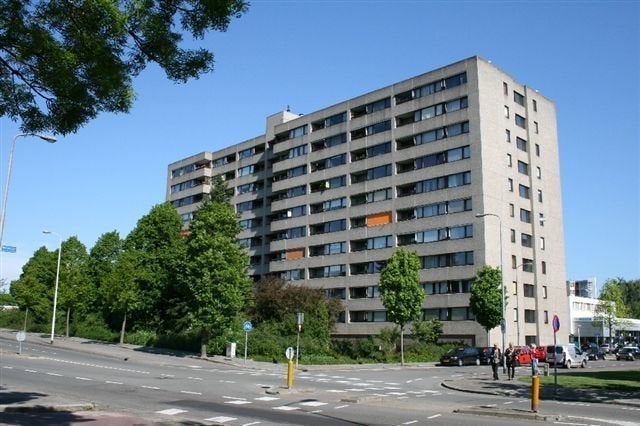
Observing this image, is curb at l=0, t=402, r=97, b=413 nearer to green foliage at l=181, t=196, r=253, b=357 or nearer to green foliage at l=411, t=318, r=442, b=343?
green foliage at l=181, t=196, r=253, b=357

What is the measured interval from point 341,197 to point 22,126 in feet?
225

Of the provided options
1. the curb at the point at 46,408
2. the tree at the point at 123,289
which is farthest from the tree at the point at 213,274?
the curb at the point at 46,408

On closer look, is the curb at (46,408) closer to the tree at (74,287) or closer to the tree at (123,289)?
the tree at (123,289)

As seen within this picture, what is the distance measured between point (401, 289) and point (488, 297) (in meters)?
8.11

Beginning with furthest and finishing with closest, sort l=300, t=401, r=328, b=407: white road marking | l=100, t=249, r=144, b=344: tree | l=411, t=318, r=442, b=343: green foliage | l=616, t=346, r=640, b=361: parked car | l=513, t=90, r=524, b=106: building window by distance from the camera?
l=513, t=90, r=524, b=106: building window → l=616, t=346, r=640, b=361: parked car → l=411, t=318, r=442, b=343: green foliage → l=100, t=249, r=144, b=344: tree → l=300, t=401, r=328, b=407: white road marking

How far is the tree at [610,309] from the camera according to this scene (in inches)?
3344

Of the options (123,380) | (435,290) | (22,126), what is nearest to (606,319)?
(435,290)

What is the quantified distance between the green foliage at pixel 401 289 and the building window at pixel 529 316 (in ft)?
69.4

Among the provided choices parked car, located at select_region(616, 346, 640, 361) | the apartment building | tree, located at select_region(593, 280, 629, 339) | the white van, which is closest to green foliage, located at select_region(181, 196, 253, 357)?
the white van

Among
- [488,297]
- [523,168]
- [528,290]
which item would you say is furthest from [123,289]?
[523,168]

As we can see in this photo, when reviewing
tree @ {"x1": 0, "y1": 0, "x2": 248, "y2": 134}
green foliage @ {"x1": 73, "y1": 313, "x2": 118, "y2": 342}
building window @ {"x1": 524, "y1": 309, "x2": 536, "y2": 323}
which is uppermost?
tree @ {"x1": 0, "y1": 0, "x2": 248, "y2": 134}

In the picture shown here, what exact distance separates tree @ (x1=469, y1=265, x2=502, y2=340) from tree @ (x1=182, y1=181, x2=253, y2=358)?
20.6m

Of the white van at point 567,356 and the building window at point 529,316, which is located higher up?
the building window at point 529,316

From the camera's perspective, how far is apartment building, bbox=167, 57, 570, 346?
6300 cm
